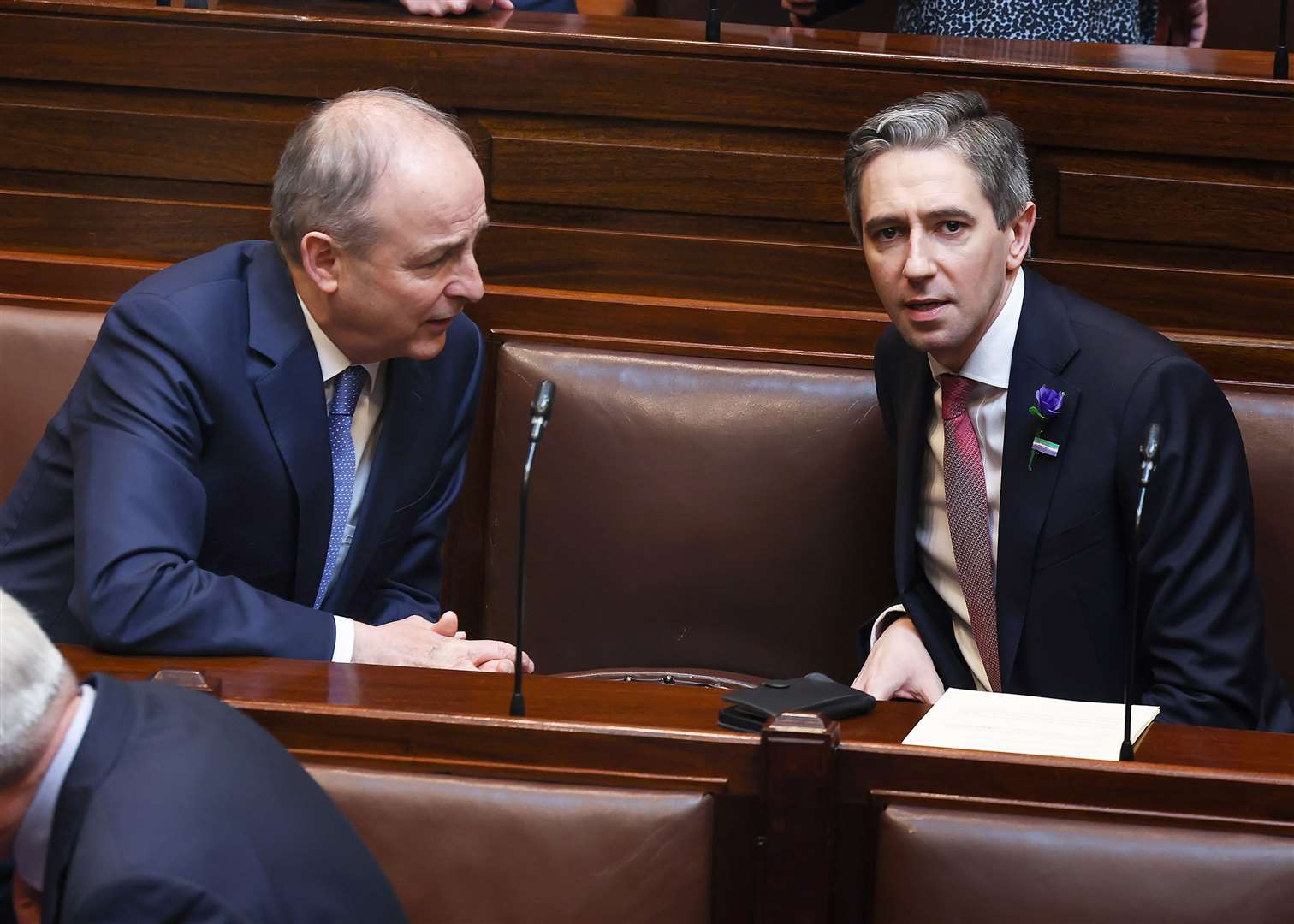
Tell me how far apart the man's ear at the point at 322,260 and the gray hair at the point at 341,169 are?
0.01m

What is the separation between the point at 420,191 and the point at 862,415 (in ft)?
2.91

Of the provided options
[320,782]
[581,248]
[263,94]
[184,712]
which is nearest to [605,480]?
[581,248]

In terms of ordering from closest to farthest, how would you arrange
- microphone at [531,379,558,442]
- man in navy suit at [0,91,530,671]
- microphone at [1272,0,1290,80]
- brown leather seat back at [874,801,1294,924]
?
brown leather seat back at [874,801,1294,924] → microphone at [531,379,558,442] → man in navy suit at [0,91,530,671] → microphone at [1272,0,1290,80]

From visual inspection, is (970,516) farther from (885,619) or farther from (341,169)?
(341,169)

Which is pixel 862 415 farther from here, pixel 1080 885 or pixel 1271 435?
pixel 1080 885

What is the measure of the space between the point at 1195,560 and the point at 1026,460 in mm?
263

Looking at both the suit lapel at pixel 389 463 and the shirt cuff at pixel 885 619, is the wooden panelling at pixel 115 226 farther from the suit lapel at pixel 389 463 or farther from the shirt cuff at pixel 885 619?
the shirt cuff at pixel 885 619

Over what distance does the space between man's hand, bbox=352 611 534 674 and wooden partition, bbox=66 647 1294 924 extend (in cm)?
42

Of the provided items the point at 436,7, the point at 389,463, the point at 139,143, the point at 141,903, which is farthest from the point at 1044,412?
the point at 139,143

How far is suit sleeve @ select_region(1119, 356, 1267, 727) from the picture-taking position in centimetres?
216

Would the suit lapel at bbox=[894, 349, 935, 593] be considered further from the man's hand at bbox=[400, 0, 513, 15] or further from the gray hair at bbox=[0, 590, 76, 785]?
the gray hair at bbox=[0, 590, 76, 785]

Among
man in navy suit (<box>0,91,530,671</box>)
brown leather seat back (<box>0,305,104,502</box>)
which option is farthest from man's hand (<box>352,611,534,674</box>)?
brown leather seat back (<box>0,305,104,502</box>)

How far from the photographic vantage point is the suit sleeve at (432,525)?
A: 2.47 meters

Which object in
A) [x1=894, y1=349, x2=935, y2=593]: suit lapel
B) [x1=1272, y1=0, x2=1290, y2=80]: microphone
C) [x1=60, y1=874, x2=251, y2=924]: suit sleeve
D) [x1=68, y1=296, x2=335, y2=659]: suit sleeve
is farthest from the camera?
[x1=1272, y1=0, x2=1290, y2=80]: microphone
